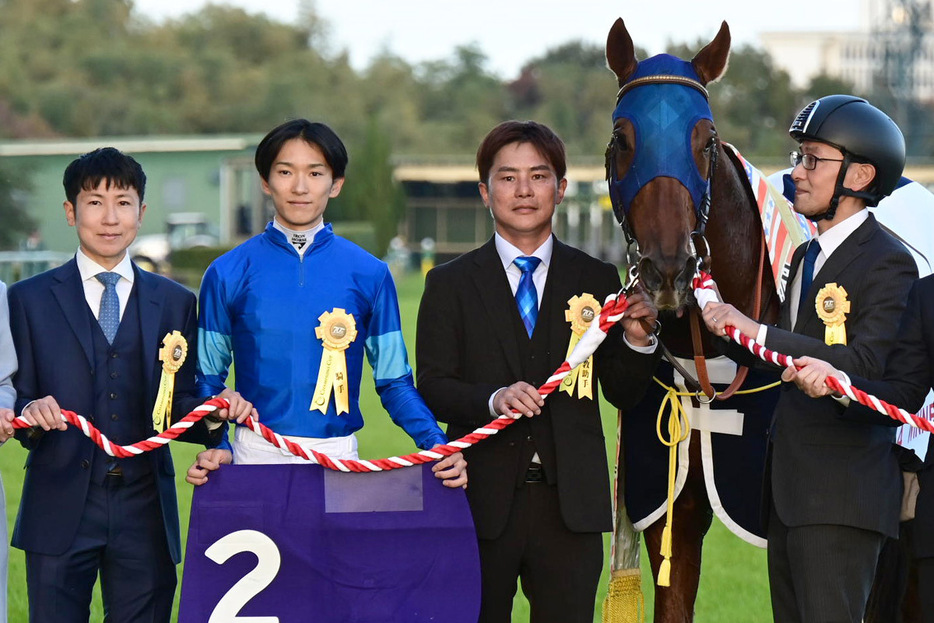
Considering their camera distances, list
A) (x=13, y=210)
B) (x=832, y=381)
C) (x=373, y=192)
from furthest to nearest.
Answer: (x=373, y=192) < (x=13, y=210) < (x=832, y=381)

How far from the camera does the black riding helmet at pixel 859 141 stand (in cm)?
338

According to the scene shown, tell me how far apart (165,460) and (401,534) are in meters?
0.77

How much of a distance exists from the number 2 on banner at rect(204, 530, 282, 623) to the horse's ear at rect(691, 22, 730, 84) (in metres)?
1.95

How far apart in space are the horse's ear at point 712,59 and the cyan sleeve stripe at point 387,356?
4.08 feet

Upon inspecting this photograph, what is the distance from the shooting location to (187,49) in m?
68.2

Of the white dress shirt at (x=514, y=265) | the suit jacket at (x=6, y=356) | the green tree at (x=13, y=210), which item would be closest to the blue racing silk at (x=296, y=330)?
the white dress shirt at (x=514, y=265)

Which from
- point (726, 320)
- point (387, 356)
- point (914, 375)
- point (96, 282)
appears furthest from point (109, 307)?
point (914, 375)

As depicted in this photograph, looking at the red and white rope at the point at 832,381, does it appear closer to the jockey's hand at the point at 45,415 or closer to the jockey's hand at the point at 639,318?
the jockey's hand at the point at 639,318

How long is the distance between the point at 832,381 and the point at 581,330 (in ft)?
2.61

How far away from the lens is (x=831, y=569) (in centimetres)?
318

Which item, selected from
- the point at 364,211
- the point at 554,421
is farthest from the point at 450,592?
the point at 364,211

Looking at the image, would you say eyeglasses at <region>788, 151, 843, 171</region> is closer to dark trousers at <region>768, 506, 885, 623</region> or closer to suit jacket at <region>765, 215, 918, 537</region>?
suit jacket at <region>765, 215, 918, 537</region>

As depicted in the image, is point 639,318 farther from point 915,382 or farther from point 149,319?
point 149,319

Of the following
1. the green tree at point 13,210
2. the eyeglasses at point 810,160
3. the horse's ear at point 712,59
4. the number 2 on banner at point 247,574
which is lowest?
the number 2 on banner at point 247,574
